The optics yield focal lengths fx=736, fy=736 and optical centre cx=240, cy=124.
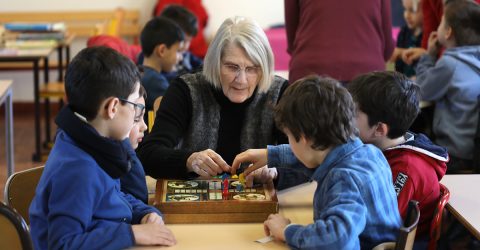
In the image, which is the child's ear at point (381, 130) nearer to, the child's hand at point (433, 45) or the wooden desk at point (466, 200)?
the wooden desk at point (466, 200)

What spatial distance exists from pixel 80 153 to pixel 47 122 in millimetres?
4271

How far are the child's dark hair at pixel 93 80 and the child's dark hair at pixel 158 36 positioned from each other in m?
2.46

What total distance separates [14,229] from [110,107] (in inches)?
15.2

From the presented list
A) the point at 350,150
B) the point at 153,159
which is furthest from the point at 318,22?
the point at 350,150

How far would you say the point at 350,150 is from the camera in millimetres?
1894

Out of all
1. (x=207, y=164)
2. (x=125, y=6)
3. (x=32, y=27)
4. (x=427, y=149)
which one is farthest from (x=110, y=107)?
(x=125, y=6)

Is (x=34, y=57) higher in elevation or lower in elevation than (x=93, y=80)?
lower

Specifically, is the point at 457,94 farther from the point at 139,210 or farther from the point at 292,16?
the point at 139,210

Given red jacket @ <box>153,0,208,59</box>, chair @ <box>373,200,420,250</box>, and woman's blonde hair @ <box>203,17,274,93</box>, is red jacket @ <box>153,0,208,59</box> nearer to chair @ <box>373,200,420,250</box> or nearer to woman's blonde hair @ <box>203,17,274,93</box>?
woman's blonde hair @ <box>203,17,274,93</box>

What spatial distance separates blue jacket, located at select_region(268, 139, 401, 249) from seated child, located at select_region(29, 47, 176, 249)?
389 millimetres

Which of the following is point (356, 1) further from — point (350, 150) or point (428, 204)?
point (350, 150)

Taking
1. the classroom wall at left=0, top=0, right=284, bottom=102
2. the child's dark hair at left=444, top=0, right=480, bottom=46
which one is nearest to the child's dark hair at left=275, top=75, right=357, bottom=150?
the child's dark hair at left=444, top=0, right=480, bottom=46

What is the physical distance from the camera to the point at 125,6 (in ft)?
23.8

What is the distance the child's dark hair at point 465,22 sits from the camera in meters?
3.73
